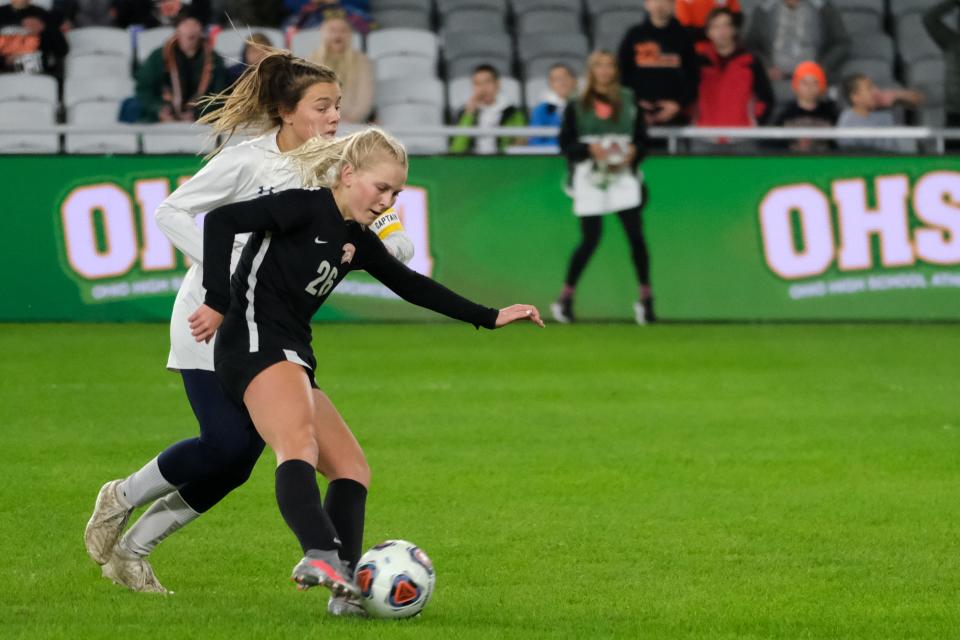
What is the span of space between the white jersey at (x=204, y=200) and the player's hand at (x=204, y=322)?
50cm

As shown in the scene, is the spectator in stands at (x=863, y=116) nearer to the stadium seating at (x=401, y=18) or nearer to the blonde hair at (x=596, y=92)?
the blonde hair at (x=596, y=92)

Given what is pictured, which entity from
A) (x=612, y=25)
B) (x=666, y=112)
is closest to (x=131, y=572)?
(x=666, y=112)

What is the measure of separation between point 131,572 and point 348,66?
11027 mm

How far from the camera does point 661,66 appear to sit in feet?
56.6

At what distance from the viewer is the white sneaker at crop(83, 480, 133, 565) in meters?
6.46

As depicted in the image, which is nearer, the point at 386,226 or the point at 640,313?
the point at 386,226

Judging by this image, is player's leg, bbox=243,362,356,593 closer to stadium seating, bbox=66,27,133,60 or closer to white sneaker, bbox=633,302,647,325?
white sneaker, bbox=633,302,647,325

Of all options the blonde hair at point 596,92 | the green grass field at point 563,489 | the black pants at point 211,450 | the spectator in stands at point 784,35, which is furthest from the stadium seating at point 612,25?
the black pants at point 211,450

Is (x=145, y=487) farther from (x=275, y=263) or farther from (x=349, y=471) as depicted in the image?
(x=275, y=263)

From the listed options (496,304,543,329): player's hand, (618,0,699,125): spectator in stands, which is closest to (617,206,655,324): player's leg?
(618,0,699,125): spectator in stands

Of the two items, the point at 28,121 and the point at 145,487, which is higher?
the point at 28,121

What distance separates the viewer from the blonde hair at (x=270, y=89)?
253 inches

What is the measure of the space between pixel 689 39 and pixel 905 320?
334 cm

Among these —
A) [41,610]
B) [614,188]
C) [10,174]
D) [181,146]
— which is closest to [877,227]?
[614,188]
